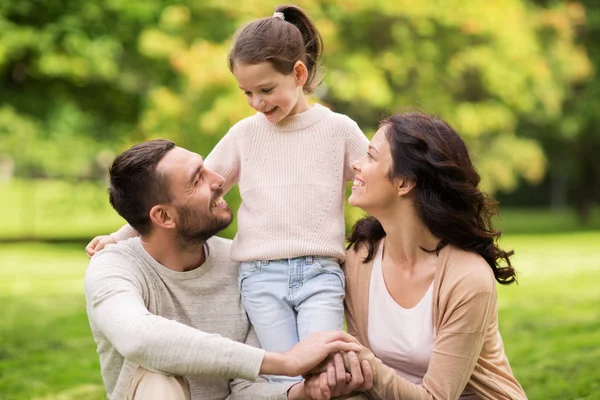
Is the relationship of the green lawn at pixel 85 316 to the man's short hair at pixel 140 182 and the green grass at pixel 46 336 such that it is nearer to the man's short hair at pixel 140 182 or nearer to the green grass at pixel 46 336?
the green grass at pixel 46 336

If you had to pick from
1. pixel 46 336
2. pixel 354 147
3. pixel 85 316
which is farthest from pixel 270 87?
pixel 85 316

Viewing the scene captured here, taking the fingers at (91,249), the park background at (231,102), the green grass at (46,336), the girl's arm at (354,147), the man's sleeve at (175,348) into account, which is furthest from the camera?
the park background at (231,102)

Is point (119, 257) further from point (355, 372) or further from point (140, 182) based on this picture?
point (355, 372)

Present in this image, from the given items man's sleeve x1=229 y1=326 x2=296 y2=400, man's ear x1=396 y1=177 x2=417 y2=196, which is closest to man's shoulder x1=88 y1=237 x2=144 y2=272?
man's sleeve x1=229 y1=326 x2=296 y2=400

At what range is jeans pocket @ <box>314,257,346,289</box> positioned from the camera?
3.38 m

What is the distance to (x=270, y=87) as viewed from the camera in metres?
3.41

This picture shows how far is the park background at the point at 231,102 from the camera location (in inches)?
297

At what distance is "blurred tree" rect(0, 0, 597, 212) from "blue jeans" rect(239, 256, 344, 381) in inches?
219

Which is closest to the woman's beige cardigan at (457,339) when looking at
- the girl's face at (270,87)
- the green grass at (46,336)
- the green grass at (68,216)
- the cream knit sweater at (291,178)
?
the cream knit sweater at (291,178)

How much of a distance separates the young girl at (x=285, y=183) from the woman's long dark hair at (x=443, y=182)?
41 centimetres

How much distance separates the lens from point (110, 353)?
127 inches

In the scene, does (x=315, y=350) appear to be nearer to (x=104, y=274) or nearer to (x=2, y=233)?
(x=104, y=274)

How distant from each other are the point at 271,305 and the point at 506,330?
5390 mm

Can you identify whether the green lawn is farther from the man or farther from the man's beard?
the man's beard
